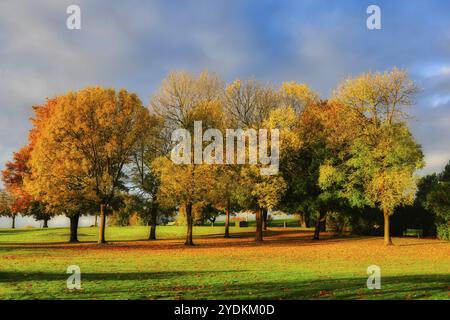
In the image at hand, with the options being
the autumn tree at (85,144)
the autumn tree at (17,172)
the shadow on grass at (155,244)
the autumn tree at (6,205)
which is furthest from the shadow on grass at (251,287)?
the autumn tree at (6,205)

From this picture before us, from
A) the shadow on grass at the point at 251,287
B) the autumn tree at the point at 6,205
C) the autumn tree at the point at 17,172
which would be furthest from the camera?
the autumn tree at the point at 6,205

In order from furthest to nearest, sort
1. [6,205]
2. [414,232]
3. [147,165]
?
[6,205] < [414,232] < [147,165]

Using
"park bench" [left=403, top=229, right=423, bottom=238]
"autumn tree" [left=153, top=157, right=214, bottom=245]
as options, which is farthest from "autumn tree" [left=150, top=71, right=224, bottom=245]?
"park bench" [left=403, top=229, right=423, bottom=238]

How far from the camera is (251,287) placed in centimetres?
1525

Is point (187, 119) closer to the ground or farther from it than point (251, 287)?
farther from it

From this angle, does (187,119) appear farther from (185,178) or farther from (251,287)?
(251,287)

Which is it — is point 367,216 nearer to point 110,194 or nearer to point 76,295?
point 110,194

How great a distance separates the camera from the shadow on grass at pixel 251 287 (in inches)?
525

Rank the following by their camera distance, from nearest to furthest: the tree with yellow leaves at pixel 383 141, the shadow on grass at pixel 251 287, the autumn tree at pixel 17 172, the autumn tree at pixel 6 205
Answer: the shadow on grass at pixel 251 287
the tree with yellow leaves at pixel 383 141
the autumn tree at pixel 17 172
the autumn tree at pixel 6 205

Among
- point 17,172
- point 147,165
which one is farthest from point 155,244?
point 17,172

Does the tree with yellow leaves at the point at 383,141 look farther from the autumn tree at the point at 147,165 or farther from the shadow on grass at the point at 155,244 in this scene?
the autumn tree at the point at 147,165

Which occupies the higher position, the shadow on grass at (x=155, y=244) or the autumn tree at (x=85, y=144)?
the autumn tree at (x=85, y=144)

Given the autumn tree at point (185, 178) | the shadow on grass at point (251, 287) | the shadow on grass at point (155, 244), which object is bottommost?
the shadow on grass at point (155, 244)

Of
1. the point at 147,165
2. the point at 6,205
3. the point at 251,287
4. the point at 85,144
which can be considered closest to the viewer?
the point at 251,287
